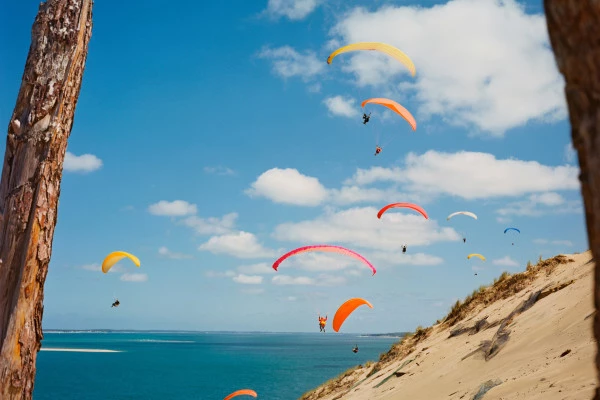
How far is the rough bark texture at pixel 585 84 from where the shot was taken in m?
1.97

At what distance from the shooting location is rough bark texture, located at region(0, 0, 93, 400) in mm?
4480

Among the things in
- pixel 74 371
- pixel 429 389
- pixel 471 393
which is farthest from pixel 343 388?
pixel 74 371

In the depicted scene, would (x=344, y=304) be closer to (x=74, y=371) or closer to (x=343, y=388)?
(x=343, y=388)

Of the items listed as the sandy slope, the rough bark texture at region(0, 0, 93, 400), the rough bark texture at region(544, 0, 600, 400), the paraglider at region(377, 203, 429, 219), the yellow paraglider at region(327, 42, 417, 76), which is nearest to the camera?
the rough bark texture at region(544, 0, 600, 400)

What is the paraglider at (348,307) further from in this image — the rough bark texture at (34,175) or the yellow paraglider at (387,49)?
the rough bark texture at (34,175)

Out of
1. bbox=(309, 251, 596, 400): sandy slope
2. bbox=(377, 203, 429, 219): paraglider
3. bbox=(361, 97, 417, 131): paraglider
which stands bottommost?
bbox=(309, 251, 596, 400): sandy slope

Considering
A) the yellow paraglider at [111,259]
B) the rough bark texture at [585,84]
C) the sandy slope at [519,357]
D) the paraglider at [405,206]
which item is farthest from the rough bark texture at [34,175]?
the paraglider at [405,206]

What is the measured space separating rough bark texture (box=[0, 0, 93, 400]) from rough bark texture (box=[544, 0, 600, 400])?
426 cm

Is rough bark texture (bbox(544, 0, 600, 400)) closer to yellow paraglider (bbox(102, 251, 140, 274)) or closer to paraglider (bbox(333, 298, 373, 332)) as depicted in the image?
yellow paraglider (bbox(102, 251, 140, 274))

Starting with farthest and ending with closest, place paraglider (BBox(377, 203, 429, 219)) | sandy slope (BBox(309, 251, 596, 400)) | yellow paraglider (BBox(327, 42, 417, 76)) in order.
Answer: paraglider (BBox(377, 203, 429, 219)) < yellow paraglider (BBox(327, 42, 417, 76)) < sandy slope (BBox(309, 251, 596, 400))

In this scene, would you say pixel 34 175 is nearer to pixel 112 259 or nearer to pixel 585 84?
pixel 585 84

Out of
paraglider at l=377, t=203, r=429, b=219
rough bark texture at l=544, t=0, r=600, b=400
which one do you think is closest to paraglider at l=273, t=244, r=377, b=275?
paraglider at l=377, t=203, r=429, b=219

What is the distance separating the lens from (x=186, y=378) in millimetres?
100875

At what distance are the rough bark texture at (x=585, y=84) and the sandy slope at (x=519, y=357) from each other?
5571mm
